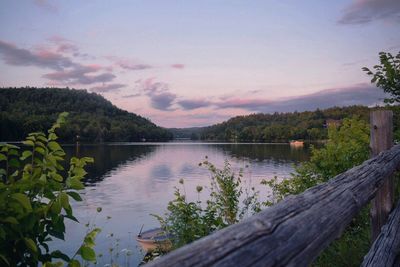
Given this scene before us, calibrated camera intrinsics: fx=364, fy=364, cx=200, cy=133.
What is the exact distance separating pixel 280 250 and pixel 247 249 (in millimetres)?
146

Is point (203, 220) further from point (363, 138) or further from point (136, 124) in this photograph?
point (136, 124)

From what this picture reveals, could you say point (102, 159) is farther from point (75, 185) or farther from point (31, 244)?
point (31, 244)

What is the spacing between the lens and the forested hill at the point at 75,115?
93244 millimetres

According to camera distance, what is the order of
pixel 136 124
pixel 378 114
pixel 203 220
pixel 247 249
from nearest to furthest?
1. pixel 247 249
2. pixel 378 114
3. pixel 203 220
4. pixel 136 124

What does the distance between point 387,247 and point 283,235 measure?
1969 millimetres

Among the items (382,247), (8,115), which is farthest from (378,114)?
(8,115)

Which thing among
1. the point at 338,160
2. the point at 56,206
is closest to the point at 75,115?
the point at 338,160

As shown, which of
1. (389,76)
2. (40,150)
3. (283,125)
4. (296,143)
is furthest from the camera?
(283,125)

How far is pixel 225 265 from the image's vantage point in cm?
80

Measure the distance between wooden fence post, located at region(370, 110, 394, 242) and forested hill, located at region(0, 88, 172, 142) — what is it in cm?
9248

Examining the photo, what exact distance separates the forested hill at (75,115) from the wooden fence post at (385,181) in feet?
303

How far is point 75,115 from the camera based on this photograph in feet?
423

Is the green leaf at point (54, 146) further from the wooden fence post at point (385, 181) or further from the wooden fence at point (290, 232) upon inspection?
the wooden fence post at point (385, 181)

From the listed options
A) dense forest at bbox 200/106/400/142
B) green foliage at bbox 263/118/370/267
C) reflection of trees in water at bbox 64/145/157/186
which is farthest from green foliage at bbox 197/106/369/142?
green foliage at bbox 263/118/370/267
